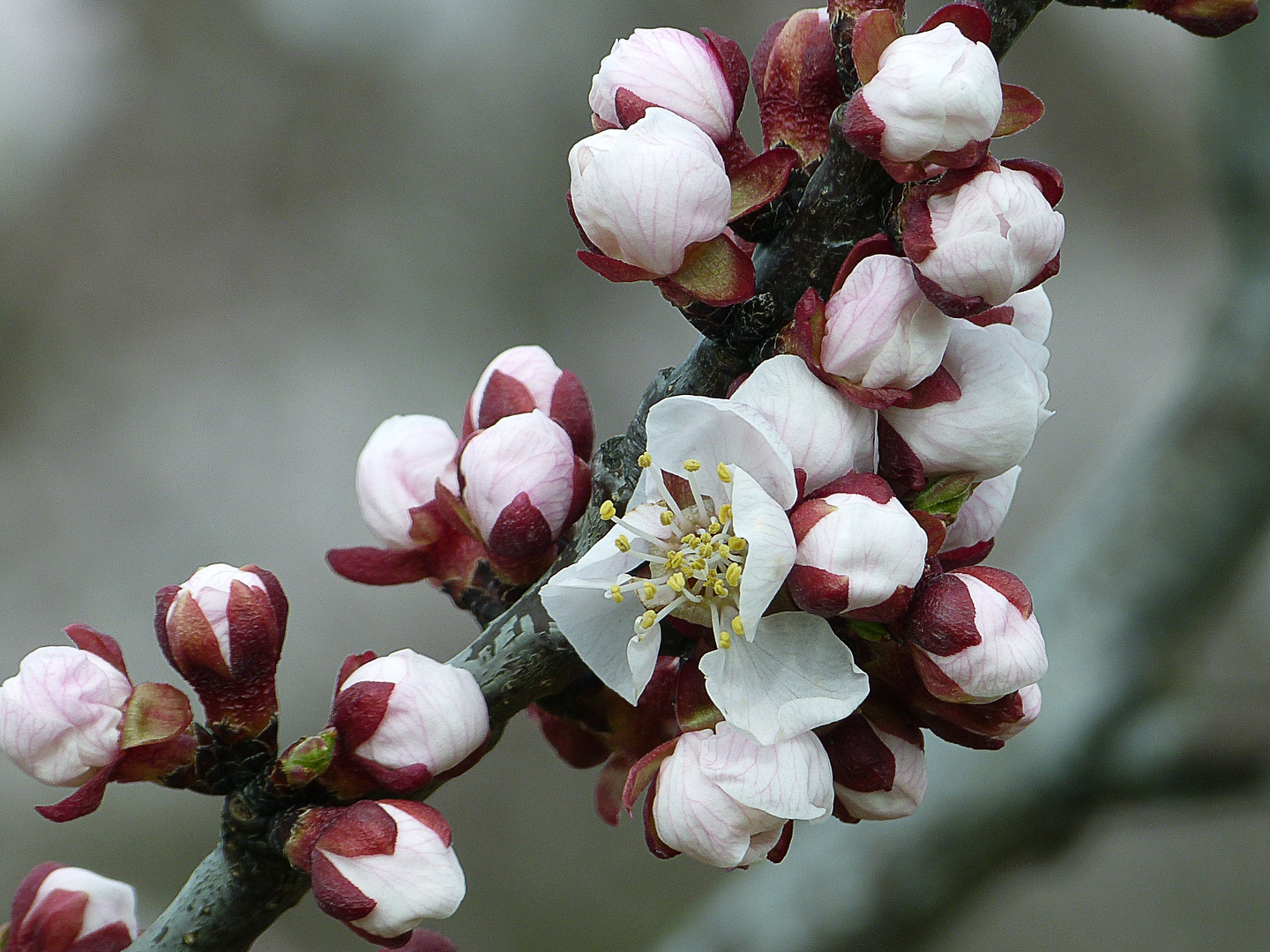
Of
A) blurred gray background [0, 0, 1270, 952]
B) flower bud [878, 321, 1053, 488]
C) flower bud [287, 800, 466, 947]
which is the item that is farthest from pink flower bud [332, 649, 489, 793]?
blurred gray background [0, 0, 1270, 952]

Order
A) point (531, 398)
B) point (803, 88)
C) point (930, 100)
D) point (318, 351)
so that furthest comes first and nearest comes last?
point (318, 351) → point (531, 398) → point (803, 88) → point (930, 100)

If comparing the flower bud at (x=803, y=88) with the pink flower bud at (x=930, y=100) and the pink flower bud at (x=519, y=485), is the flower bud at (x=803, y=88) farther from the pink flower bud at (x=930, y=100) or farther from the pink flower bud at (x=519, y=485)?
the pink flower bud at (x=519, y=485)

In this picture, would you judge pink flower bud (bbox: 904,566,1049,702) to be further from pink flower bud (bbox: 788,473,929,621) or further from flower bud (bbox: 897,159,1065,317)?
flower bud (bbox: 897,159,1065,317)

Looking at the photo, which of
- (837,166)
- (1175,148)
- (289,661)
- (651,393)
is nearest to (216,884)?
(651,393)

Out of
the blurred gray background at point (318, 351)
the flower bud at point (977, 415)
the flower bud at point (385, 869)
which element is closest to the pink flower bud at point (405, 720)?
the flower bud at point (385, 869)

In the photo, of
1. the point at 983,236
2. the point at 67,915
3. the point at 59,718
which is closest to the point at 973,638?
the point at 983,236

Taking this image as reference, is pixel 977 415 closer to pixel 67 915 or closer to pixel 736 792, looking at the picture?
pixel 736 792

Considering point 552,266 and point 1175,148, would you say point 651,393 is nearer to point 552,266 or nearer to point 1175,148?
point 552,266
